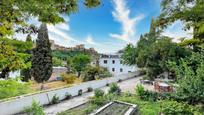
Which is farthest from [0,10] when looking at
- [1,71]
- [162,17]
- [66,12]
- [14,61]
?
[162,17]

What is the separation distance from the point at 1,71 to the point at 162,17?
861 centimetres

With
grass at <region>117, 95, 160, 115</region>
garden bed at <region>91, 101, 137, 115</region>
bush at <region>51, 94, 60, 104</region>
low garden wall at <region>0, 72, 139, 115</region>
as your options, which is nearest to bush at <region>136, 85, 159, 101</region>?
grass at <region>117, 95, 160, 115</region>

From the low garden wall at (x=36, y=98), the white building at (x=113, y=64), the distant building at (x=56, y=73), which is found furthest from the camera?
the white building at (x=113, y=64)

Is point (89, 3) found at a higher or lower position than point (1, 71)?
higher

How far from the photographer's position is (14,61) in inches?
197

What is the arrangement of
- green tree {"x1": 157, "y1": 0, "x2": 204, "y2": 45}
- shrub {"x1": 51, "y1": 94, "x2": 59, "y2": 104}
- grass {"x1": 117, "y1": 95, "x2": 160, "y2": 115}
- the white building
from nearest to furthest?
green tree {"x1": 157, "y1": 0, "x2": 204, "y2": 45} → grass {"x1": 117, "y1": 95, "x2": 160, "y2": 115} → shrub {"x1": 51, "y1": 94, "x2": 59, "y2": 104} → the white building

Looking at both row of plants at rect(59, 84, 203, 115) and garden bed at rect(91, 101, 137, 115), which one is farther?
garden bed at rect(91, 101, 137, 115)

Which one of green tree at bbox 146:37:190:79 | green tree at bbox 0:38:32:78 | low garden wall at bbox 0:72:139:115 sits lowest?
low garden wall at bbox 0:72:139:115

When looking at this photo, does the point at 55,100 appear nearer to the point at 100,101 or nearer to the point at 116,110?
the point at 100,101

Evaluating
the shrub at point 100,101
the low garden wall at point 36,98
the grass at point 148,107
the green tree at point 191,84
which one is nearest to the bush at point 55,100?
the low garden wall at point 36,98

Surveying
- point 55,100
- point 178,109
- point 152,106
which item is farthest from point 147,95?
point 178,109

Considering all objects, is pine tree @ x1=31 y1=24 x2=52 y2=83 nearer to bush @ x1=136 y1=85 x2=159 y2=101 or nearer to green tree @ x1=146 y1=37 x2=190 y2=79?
green tree @ x1=146 y1=37 x2=190 y2=79

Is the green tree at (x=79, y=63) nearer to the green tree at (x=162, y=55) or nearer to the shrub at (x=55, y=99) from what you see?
the green tree at (x=162, y=55)

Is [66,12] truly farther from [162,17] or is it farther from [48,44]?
[48,44]
